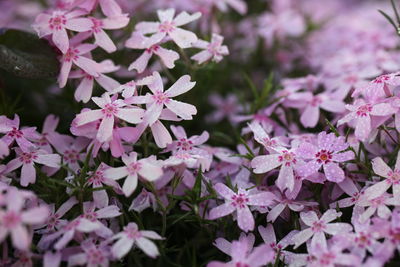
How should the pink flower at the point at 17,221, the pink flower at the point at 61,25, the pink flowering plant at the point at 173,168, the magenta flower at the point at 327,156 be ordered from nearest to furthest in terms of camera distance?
the pink flower at the point at 17,221, the pink flowering plant at the point at 173,168, the magenta flower at the point at 327,156, the pink flower at the point at 61,25

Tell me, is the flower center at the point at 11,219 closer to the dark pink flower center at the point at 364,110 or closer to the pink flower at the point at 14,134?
the pink flower at the point at 14,134

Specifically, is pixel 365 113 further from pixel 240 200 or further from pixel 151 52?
pixel 151 52

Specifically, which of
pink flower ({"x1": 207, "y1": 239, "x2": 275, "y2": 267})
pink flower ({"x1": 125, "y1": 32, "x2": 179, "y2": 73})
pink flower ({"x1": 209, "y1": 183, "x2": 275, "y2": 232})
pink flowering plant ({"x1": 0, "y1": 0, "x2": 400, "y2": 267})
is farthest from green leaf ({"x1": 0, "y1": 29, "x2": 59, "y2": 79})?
pink flower ({"x1": 207, "y1": 239, "x2": 275, "y2": 267})

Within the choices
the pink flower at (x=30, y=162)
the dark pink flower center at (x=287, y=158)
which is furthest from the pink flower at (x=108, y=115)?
the dark pink flower center at (x=287, y=158)

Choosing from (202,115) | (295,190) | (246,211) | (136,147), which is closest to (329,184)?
(295,190)

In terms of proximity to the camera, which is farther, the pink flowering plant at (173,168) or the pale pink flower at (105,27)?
the pale pink flower at (105,27)

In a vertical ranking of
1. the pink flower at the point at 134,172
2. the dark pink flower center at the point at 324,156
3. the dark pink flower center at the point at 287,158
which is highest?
the pink flower at the point at 134,172

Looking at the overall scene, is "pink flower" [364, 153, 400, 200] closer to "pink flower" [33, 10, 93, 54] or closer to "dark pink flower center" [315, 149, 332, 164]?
"dark pink flower center" [315, 149, 332, 164]
